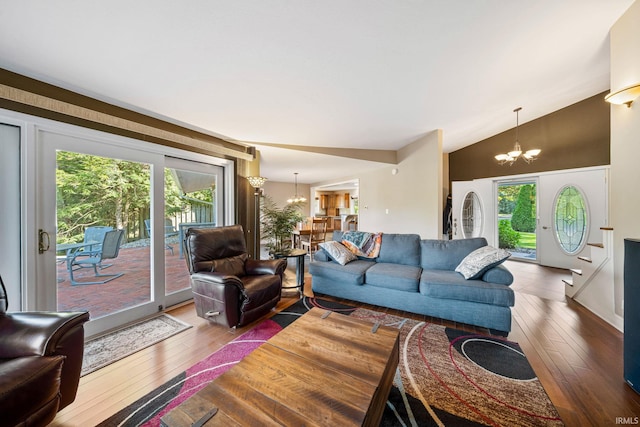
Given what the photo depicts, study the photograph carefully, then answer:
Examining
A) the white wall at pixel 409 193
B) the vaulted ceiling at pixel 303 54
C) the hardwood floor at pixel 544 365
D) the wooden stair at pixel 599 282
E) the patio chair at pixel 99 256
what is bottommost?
the hardwood floor at pixel 544 365

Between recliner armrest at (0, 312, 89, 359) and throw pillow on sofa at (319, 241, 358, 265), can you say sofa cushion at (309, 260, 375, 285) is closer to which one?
throw pillow on sofa at (319, 241, 358, 265)

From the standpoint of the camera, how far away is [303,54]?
1837 millimetres

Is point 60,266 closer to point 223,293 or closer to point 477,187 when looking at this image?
point 223,293

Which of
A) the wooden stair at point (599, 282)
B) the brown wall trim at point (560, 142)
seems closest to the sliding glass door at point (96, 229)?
the wooden stair at point (599, 282)

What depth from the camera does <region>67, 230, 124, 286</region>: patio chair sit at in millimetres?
2211

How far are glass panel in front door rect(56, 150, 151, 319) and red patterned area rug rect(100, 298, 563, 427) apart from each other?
1431 mm

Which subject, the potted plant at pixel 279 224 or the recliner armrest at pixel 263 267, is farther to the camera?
the potted plant at pixel 279 224

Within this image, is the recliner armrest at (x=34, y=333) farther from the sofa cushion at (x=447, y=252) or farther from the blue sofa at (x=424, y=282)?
the sofa cushion at (x=447, y=252)

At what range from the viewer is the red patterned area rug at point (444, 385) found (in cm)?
137

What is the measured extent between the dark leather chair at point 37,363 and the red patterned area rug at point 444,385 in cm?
36

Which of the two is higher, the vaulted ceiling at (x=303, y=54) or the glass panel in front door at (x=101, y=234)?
the vaulted ceiling at (x=303, y=54)
